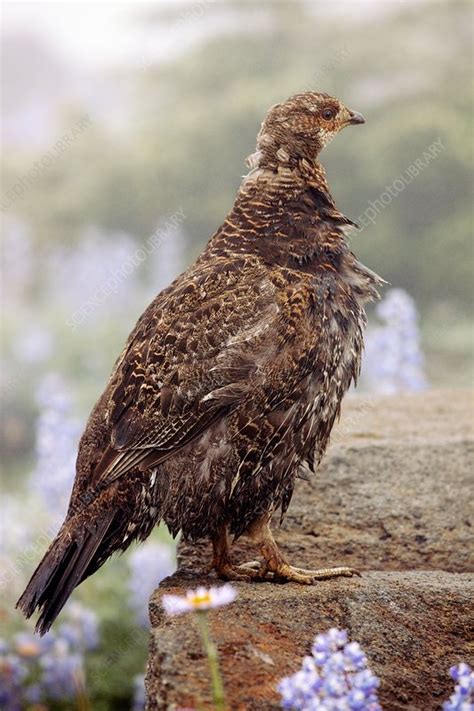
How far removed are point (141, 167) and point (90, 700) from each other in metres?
9.45

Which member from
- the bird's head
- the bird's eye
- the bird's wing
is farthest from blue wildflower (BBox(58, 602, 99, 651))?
the bird's eye

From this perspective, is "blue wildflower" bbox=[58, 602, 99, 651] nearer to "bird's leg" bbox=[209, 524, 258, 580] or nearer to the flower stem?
"bird's leg" bbox=[209, 524, 258, 580]

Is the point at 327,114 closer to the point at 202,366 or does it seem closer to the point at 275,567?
the point at 202,366

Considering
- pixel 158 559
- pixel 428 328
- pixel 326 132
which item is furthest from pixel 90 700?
pixel 428 328

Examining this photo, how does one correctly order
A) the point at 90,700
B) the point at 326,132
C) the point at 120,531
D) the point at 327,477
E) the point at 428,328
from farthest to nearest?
the point at 428,328 < the point at 90,700 < the point at 327,477 < the point at 326,132 < the point at 120,531

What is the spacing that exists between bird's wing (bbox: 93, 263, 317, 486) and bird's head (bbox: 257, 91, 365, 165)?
2.02 ft

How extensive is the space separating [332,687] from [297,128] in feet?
8.04

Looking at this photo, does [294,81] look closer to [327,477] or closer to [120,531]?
[327,477]

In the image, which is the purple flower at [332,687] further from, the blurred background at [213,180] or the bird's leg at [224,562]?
the blurred background at [213,180]

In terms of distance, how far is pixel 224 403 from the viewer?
4090 millimetres

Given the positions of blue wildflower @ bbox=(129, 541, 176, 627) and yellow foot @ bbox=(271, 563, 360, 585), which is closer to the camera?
yellow foot @ bbox=(271, 563, 360, 585)

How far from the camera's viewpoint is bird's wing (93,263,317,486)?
409 centimetres

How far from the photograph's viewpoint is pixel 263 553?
441 cm

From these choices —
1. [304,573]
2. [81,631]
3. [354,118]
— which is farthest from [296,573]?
[81,631]
